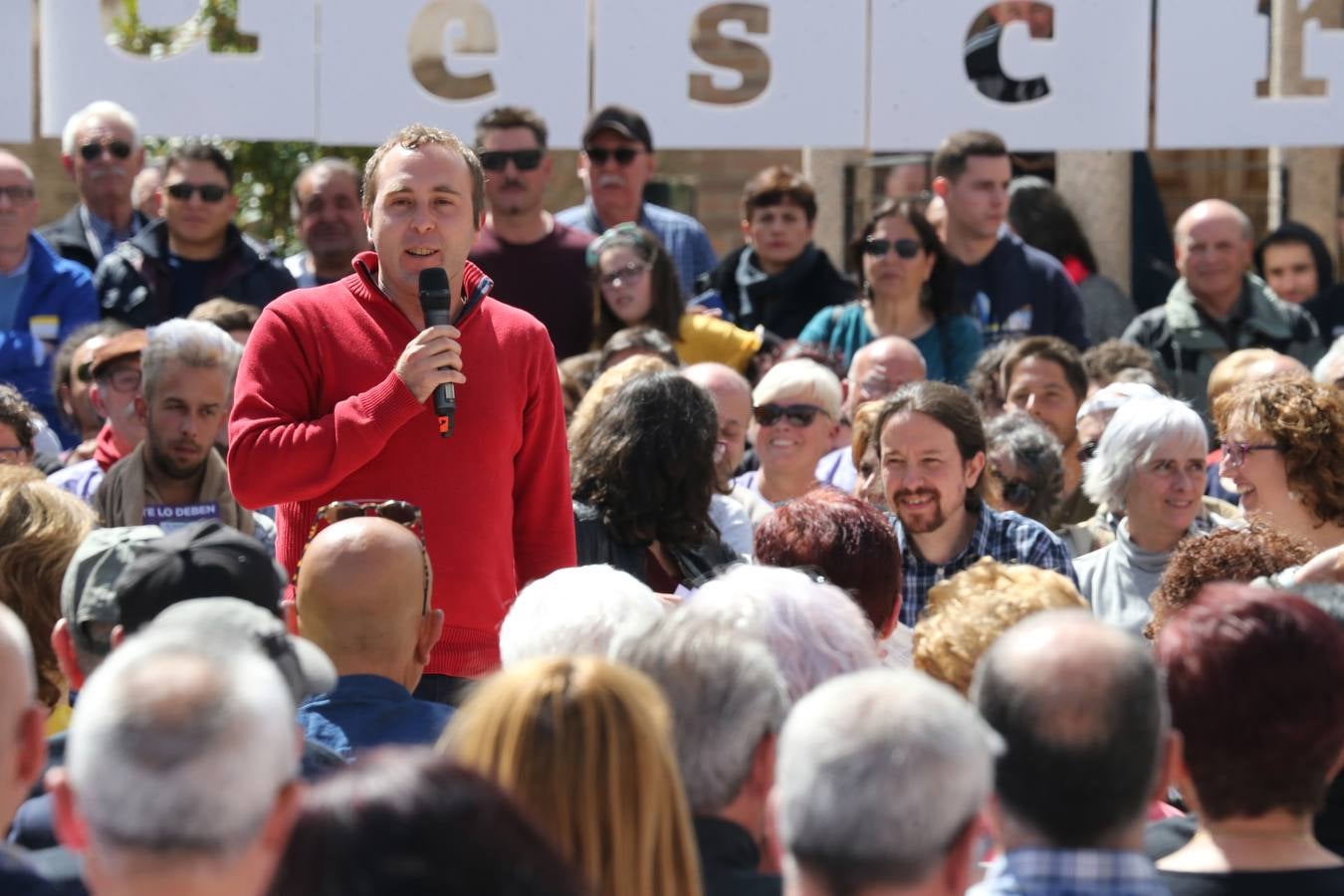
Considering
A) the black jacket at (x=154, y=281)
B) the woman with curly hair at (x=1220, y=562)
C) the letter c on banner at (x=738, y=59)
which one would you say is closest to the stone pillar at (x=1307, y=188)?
the letter c on banner at (x=738, y=59)

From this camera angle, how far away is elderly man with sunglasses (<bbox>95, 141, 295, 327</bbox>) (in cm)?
762

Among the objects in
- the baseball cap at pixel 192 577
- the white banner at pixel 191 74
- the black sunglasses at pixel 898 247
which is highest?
the white banner at pixel 191 74

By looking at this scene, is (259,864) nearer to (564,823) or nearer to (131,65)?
(564,823)

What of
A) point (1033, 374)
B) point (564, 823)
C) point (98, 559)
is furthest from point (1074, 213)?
point (564, 823)

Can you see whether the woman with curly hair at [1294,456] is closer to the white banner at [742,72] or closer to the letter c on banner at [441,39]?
the white banner at [742,72]

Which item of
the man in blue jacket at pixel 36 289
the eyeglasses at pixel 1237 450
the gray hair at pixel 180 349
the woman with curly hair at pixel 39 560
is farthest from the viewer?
the man in blue jacket at pixel 36 289

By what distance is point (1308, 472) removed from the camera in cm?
527

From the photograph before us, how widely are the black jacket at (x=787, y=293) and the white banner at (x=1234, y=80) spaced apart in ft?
4.96

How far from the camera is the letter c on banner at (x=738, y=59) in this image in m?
8.02

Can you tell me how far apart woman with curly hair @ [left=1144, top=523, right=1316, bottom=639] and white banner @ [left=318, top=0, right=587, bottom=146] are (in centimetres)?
449

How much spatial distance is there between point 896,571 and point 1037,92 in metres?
4.42

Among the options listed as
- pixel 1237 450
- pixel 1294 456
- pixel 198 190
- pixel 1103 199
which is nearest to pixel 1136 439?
pixel 1237 450

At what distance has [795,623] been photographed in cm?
318

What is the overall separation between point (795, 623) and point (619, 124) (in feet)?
15.6
